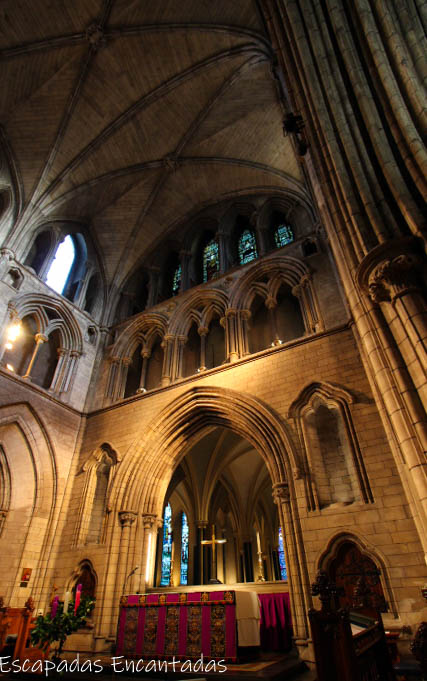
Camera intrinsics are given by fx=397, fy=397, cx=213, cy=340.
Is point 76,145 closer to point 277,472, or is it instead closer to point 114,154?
point 114,154

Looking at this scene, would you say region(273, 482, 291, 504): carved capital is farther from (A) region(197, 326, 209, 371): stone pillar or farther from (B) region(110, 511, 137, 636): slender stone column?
(A) region(197, 326, 209, 371): stone pillar

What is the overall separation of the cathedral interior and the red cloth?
0.61m

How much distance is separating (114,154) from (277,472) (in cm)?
1162

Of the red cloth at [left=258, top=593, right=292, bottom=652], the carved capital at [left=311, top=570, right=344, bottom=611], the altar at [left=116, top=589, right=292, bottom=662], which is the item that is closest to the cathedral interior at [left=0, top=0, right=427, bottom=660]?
the red cloth at [left=258, top=593, right=292, bottom=652]

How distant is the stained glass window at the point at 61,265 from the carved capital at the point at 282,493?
9311 mm

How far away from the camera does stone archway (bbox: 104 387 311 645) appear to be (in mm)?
7176

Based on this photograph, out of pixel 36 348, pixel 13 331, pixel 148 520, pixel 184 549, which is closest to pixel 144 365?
pixel 36 348

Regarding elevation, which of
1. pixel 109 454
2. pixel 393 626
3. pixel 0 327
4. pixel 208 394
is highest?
pixel 0 327

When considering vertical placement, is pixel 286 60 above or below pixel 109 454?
above

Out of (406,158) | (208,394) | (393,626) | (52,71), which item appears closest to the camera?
(406,158)

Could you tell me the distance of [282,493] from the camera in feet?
24.5

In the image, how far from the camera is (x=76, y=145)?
1285cm

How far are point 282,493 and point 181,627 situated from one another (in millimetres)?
2780

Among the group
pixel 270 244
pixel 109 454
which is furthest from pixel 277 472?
pixel 270 244
